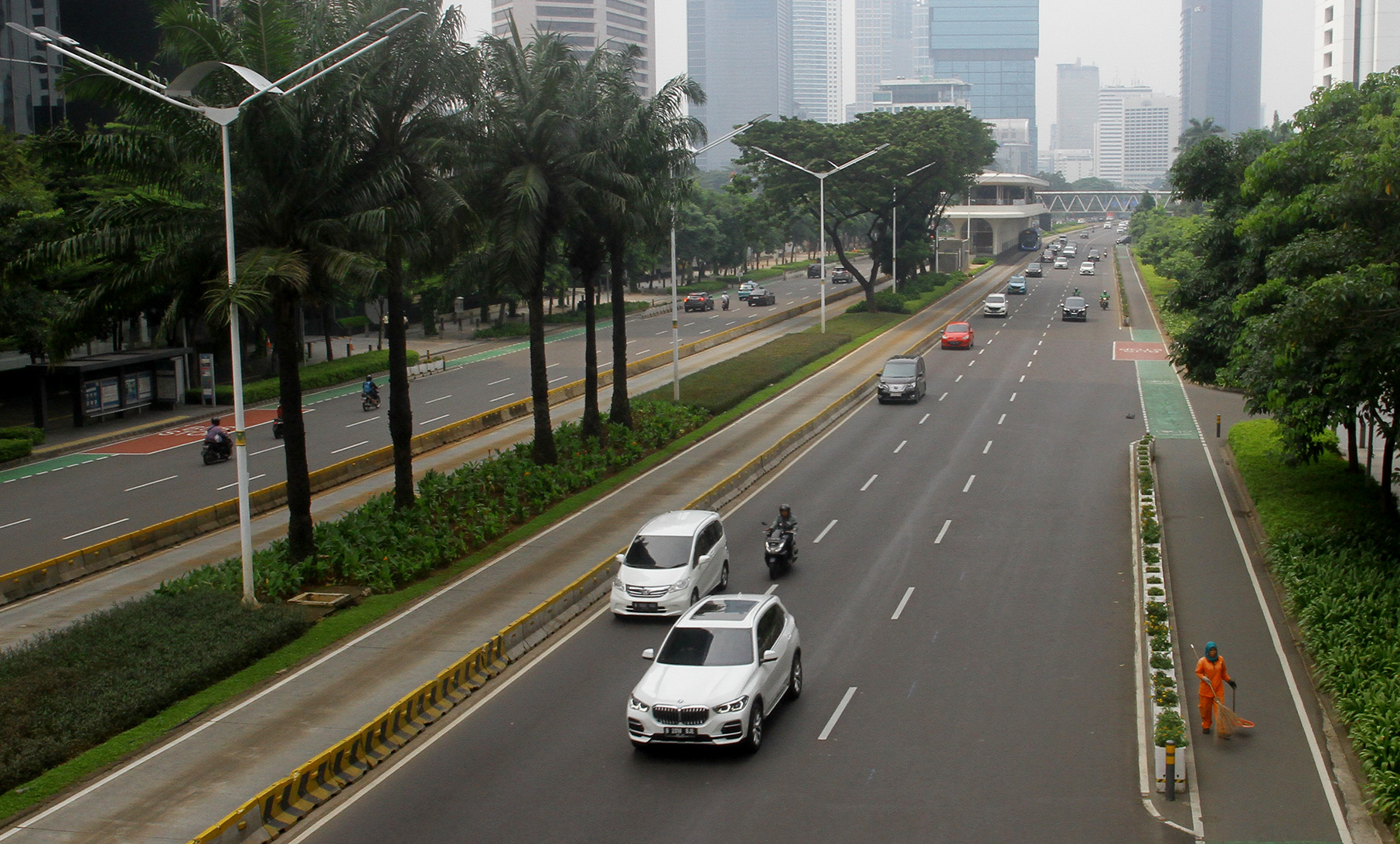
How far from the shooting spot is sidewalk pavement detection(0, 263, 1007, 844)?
15.0 metres

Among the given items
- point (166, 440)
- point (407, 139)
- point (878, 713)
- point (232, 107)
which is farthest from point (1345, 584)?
point (166, 440)

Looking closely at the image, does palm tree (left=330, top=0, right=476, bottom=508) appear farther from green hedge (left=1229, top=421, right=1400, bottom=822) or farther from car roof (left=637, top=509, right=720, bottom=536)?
green hedge (left=1229, top=421, right=1400, bottom=822)

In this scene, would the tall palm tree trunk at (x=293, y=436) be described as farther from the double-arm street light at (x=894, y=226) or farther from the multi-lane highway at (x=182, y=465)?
the double-arm street light at (x=894, y=226)

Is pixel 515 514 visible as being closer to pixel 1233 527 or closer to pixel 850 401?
pixel 1233 527

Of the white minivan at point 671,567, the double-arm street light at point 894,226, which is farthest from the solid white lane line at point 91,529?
the double-arm street light at point 894,226

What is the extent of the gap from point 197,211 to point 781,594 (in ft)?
44.6

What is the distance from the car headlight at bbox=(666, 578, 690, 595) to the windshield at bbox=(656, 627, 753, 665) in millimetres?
4813

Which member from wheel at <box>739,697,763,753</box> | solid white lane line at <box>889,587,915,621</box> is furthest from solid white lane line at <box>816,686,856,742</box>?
solid white lane line at <box>889,587,915,621</box>

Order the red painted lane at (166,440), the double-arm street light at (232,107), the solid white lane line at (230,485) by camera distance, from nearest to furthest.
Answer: the double-arm street light at (232,107) < the solid white lane line at (230,485) < the red painted lane at (166,440)

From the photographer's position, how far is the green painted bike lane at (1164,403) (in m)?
41.5

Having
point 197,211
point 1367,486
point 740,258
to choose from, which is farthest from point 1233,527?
point 740,258

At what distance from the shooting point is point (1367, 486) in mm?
30969

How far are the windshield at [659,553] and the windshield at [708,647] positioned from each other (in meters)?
5.45

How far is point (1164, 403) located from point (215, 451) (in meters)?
33.8
